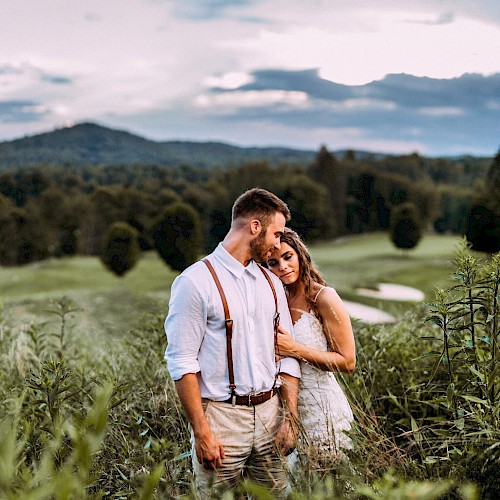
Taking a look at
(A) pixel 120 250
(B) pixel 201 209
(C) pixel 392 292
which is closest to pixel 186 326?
(C) pixel 392 292

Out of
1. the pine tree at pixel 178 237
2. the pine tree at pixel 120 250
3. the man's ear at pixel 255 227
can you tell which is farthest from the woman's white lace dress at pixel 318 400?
the pine tree at pixel 178 237

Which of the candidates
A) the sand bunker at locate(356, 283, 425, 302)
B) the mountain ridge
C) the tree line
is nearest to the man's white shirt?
the sand bunker at locate(356, 283, 425, 302)

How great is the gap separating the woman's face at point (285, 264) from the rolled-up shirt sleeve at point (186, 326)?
27.9 inches

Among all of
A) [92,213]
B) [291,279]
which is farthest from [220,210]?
[291,279]

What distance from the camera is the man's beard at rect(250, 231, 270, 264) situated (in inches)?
137

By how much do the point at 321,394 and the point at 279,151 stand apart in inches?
6664

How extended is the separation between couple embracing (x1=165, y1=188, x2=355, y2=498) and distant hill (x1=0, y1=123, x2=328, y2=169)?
459 ft

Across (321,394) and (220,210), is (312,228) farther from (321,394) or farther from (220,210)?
(321,394)

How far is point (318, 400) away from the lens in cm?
372

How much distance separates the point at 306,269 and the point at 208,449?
1287 millimetres

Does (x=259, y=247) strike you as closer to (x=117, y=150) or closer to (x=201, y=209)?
(x=201, y=209)

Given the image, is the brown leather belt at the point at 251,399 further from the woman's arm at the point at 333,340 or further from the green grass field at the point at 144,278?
the green grass field at the point at 144,278

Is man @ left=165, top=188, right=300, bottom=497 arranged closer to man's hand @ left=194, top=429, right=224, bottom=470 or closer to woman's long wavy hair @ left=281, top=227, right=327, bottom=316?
man's hand @ left=194, top=429, right=224, bottom=470

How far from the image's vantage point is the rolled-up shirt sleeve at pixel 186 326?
3223 mm
